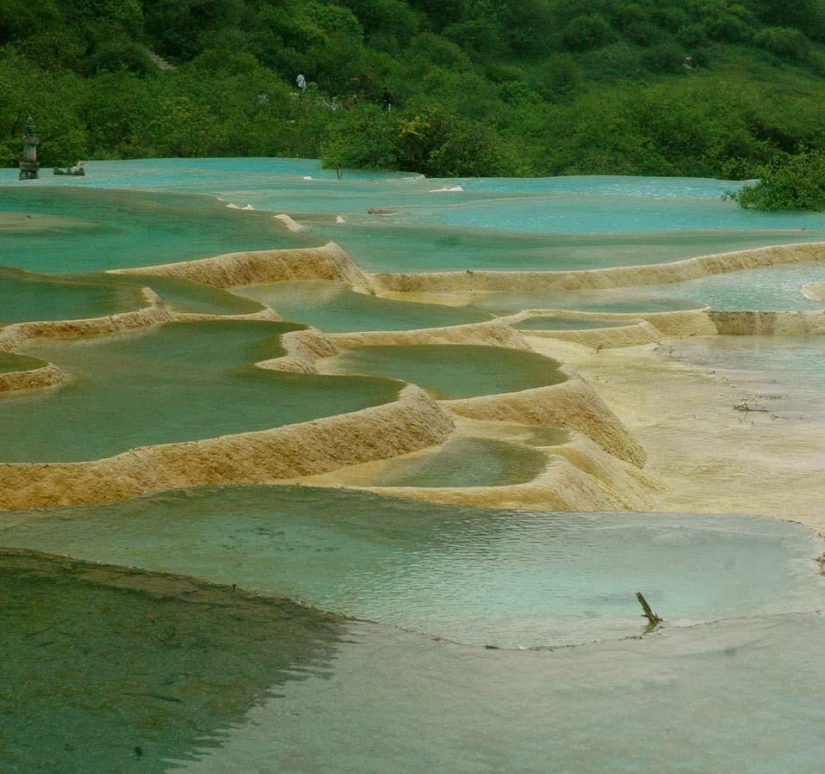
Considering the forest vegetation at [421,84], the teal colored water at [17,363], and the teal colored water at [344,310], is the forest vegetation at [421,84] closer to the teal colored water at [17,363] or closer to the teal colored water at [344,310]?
the teal colored water at [344,310]

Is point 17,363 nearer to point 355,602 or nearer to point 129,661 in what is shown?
point 355,602

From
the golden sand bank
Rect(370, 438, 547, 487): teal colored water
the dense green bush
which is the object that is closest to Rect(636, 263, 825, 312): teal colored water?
the golden sand bank

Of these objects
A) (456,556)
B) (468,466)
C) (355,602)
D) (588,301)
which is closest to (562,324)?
(588,301)

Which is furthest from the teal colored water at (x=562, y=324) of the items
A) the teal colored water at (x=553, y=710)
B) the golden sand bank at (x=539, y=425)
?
the teal colored water at (x=553, y=710)

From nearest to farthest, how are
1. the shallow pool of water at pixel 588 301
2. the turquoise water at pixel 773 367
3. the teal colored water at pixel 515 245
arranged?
the turquoise water at pixel 773 367 < the shallow pool of water at pixel 588 301 < the teal colored water at pixel 515 245

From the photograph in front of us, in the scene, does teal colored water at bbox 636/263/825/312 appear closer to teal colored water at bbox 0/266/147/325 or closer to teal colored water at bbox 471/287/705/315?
teal colored water at bbox 471/287/705/315

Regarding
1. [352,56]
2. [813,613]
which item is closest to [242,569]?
[813,613]
